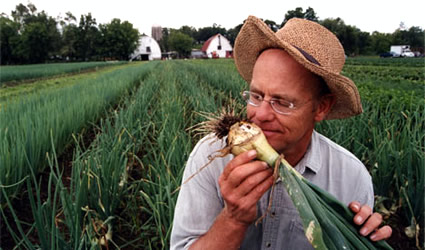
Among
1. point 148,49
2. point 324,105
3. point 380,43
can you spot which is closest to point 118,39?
point 148,49

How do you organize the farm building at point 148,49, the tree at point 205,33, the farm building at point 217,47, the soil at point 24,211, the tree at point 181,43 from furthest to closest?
1. the tree at point 205,33
2. the farm building at point 148,49
3. the farm building at point 217,47
4. the tree at point 181,43
5. the soil at point 24,211

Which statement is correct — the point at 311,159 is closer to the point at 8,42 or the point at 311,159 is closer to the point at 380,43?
the point at 8,42

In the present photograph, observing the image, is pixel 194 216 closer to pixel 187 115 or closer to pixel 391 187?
pixel 391 187

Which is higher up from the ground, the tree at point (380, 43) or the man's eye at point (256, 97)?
the tree at point (380, 43)

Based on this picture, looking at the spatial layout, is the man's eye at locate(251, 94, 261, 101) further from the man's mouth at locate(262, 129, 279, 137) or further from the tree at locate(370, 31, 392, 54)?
the tree at locate(370, 31, 392, 54)

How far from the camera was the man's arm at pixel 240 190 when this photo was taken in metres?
0.69

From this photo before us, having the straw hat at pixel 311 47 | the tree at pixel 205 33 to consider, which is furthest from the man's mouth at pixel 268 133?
the tree at pixel 205 33

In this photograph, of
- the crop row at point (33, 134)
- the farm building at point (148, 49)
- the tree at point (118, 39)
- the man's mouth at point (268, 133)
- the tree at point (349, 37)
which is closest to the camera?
the man's mouth at point (268, 133)

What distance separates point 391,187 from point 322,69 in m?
1.32

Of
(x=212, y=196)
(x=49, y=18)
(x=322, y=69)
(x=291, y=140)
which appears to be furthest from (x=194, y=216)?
(x=49, y=18)

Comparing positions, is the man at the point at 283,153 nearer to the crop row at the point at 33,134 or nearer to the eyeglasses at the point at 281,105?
the eyeglasses at the point at 281,105

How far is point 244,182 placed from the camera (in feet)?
2.29

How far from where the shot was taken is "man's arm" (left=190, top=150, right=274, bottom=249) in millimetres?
690

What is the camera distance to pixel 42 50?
40.5 metres
